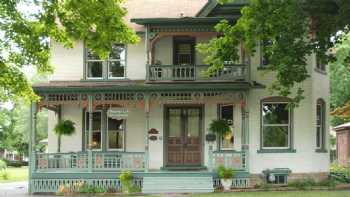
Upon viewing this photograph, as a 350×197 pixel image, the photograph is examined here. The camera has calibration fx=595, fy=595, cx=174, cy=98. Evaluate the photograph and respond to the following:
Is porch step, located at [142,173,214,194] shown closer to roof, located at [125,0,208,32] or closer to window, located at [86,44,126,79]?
window, located at [86,44,126,79]

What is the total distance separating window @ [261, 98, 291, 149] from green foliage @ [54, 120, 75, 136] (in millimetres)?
8619

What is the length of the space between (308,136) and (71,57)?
11.5 meters

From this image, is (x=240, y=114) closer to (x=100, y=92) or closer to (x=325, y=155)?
(x=325, y=155)

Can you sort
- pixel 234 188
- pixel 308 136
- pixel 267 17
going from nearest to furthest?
Result: pixel 267 17 → pixel 234 188 → pixel 308 136

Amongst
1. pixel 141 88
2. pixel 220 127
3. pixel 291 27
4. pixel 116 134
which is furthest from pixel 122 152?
pixel 291 27

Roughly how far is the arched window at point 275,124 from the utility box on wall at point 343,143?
16.8 m

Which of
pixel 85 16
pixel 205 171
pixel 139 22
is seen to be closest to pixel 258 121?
pixel 205 171

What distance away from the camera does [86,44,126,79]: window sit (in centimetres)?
2786

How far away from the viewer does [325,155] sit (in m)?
27.3

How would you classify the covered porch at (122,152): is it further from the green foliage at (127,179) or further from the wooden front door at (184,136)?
the green foliage at (127,179)

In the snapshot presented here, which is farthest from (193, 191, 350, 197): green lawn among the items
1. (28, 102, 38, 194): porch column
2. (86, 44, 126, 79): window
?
(86, 44, 126, 79): window

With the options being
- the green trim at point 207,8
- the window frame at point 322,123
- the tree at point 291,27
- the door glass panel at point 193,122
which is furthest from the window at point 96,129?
the tree at point 291,27

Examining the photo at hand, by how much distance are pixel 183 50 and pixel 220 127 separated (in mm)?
4172

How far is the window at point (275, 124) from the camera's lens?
26625 millimetres
